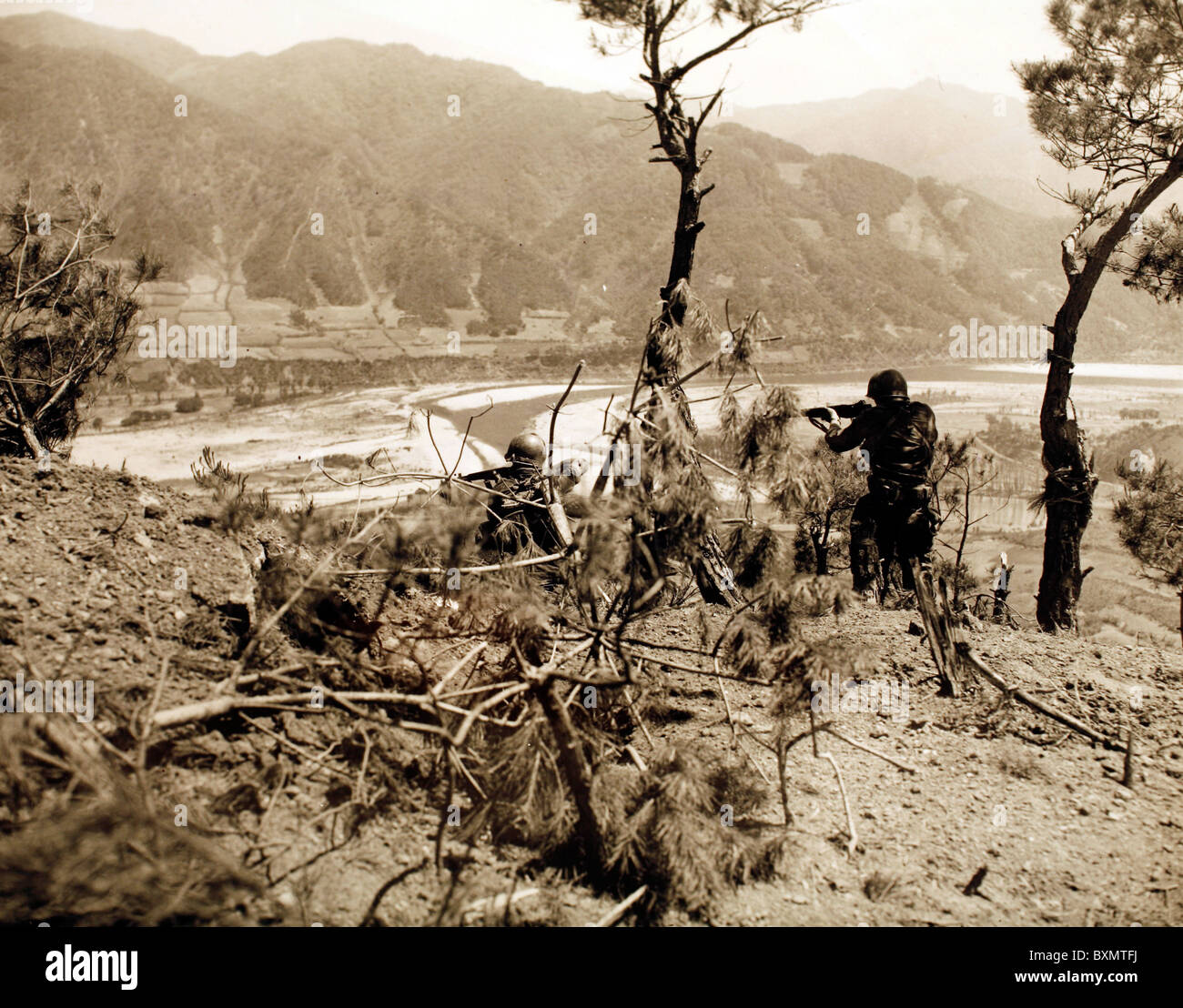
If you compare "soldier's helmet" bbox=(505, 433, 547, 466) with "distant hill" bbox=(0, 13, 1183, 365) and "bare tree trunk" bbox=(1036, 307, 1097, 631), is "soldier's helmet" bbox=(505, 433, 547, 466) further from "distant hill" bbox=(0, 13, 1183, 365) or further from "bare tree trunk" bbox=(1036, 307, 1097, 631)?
"distant hill" bbox=(0, 13, 1183, 365)

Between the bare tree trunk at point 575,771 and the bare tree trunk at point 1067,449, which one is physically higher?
the bare tree trunk at point 1067,449

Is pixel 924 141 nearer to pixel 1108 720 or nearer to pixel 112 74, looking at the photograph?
pixel 112 74

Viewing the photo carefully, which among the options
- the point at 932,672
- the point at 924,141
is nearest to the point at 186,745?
the point at 932,672

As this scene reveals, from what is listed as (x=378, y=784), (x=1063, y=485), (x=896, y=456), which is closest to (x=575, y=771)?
(x=378, y=784)

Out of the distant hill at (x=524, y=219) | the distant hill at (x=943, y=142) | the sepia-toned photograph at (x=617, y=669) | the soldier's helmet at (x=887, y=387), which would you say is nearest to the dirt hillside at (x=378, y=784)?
the sepia-toned photograph at (x=617, y=669)

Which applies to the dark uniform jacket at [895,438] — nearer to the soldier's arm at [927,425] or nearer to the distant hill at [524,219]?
the soldier's arm at [927,425]

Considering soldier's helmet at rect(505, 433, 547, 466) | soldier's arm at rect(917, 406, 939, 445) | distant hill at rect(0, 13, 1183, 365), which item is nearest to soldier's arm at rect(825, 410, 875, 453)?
soldier's arm at rect(917, 406, 939, 445)
